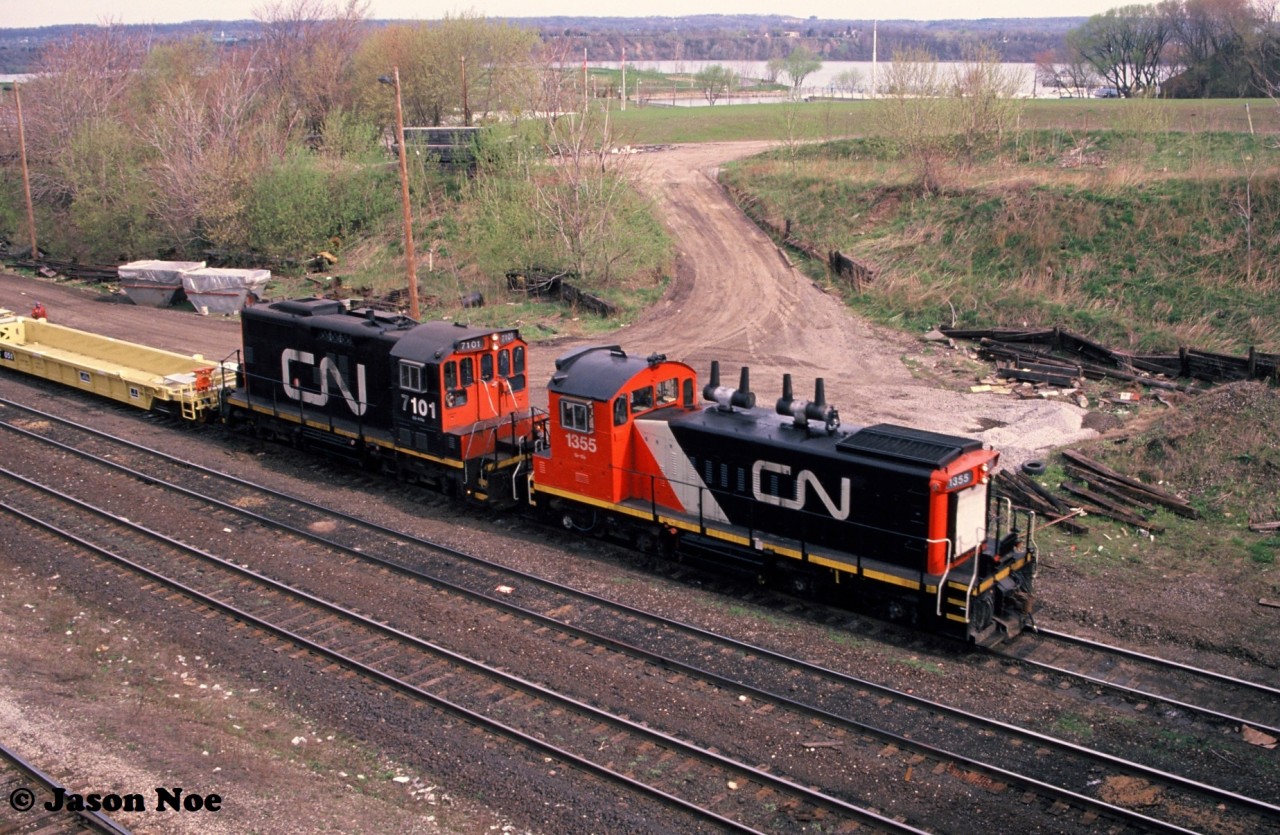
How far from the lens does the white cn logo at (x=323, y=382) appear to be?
71.6ft

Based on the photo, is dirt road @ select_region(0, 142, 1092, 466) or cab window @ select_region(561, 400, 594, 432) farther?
dirt road @ select_region(0, 142, 1092, 466)

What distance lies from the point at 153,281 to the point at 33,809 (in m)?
36.2

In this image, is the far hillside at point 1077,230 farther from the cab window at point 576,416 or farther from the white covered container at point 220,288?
the white covered container at point 220,288

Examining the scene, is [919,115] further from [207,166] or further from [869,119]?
[207,166]

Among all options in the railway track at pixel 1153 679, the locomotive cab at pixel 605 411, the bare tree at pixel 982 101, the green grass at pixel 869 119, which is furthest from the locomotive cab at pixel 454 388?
the bare tree at pixel 982 101

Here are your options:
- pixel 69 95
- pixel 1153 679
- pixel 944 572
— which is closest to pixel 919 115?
pixel 944 572

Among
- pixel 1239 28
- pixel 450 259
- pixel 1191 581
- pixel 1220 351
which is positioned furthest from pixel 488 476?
pixel 1239 28

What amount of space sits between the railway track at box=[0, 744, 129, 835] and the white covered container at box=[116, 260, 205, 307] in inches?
1329

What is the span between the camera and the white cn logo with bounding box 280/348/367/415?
21.8 m

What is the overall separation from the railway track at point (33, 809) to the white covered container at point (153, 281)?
3376 centimetres

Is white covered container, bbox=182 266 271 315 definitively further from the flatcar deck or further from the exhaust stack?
the exhaust stack

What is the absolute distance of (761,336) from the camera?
3506 cm

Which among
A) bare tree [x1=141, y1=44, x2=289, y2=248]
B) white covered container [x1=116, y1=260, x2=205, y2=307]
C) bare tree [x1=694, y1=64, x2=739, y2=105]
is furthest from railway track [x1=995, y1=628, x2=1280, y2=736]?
bare tree [x1=694, y1=64, x2=739, y2=105]

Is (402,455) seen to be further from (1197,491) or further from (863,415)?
(1197,491)
